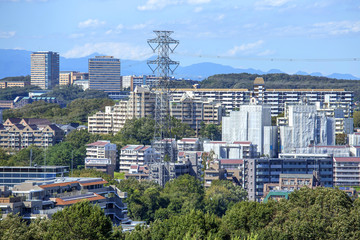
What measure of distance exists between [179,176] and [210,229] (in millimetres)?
22162

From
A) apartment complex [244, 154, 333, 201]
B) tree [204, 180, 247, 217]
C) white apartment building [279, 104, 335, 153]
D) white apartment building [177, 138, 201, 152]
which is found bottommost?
tree [204, 180, 247, 217]

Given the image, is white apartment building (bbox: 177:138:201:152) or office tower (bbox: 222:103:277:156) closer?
white apartment building (bbox: 177:138:201:152)

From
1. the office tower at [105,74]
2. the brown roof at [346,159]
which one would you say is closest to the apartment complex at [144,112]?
the brown roof at [346,159]

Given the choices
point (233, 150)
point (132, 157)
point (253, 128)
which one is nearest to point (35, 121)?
point (132, 157)

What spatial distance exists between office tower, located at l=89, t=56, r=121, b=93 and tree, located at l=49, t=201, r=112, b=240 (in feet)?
329

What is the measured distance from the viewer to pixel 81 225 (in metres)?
23.3

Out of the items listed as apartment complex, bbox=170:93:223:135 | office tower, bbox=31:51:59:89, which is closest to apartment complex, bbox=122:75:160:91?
office tower, bbox=31:51:59:89

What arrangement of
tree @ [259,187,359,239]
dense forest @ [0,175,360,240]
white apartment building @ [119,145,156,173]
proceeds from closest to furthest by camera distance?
1. dense forest @ [0,175,360,240]
2. tree @ [259,187,359,239]
3. white apartment building @ [119,145,156,173]

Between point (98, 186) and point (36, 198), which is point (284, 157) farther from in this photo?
point (36, 198)

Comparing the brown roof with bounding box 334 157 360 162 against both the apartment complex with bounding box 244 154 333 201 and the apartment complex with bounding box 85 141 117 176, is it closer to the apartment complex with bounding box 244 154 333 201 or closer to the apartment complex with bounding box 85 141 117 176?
the apartment complex with bounding box 244 154 333 201

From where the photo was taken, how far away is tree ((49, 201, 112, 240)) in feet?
75.9

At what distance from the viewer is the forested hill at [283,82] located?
325 feet

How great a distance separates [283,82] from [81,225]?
8036cm

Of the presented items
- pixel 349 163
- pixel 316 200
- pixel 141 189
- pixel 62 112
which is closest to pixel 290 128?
pixel 349 163
